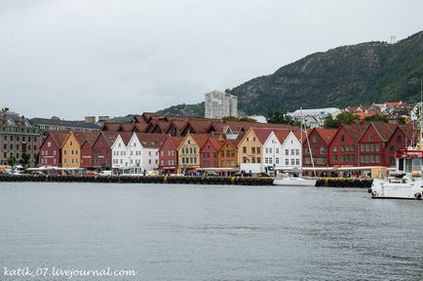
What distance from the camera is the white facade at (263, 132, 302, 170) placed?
460ft

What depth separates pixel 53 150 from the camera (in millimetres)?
167625

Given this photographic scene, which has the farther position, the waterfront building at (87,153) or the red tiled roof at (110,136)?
the waterfront building at (87,153)

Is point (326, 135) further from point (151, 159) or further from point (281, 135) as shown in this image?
point (151, 159)

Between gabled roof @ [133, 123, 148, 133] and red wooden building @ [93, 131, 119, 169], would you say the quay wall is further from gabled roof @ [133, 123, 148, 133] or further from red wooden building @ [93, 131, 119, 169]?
gabled roof @ [133, 123, 148, 133]

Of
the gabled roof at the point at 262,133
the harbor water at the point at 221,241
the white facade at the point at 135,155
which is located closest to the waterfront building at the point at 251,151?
the gabled roof at the point at 262,133

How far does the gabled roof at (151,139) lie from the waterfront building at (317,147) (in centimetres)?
3210

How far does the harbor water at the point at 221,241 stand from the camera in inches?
1328

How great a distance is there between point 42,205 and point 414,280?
47.5 metres

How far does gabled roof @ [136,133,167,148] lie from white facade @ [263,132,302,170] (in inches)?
972

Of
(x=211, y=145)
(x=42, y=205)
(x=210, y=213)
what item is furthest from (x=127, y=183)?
(x=210, y=213)

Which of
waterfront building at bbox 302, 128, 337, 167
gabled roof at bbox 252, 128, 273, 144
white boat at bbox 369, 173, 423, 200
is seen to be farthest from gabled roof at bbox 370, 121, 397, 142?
white boat at bbox 369, 173, 423, 200

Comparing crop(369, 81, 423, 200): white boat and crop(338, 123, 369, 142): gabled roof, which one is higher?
crop(338, 123, 369, 142): gabled roof

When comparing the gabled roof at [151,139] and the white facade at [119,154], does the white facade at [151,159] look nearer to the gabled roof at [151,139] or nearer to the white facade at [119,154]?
the gabled roof at [151,139]

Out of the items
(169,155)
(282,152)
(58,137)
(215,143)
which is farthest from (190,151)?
(58,137)
